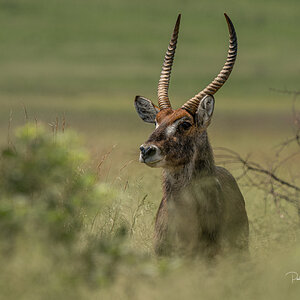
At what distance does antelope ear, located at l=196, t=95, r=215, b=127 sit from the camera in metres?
A: 8.27

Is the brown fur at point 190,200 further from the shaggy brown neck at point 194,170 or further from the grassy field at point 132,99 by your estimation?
the grassy field at point 132,99

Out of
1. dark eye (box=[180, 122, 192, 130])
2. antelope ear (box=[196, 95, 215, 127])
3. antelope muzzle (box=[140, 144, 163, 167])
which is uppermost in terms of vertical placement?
antelope ear (box=[196, 95, 215, 127])

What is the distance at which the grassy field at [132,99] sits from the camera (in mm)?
6008

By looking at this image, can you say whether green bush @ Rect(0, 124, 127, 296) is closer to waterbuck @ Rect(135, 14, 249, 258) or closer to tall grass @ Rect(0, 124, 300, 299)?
tall grass @ Rect(0, 124, 300, 299)

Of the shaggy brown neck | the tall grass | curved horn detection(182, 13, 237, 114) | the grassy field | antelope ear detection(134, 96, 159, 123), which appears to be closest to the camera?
the tall grass

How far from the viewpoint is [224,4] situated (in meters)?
111

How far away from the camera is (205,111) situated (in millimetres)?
8336

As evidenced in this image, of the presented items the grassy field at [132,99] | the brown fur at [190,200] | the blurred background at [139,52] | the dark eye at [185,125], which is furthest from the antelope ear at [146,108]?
the blurred background at [139,52]

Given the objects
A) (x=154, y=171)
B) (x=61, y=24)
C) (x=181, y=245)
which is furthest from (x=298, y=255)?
(x=61, y=24)

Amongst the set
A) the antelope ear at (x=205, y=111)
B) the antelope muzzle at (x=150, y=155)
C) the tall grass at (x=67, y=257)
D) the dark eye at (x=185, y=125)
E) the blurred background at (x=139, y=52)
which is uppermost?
the antelope ear at (x=205, y=111)


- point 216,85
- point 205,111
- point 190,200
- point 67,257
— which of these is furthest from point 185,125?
point 67,257

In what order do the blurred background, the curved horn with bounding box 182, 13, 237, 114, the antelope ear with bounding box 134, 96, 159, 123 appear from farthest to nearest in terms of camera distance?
1. the blurred background
2. the antelope ear with bounding box 134, 96, 159, 123
3. the curved horn with bounding box 182, 13, 237, 114

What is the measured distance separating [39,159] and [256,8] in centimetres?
10418

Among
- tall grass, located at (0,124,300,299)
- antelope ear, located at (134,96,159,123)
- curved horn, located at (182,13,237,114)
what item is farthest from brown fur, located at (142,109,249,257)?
tall grass, located at (0,124,300,299)
